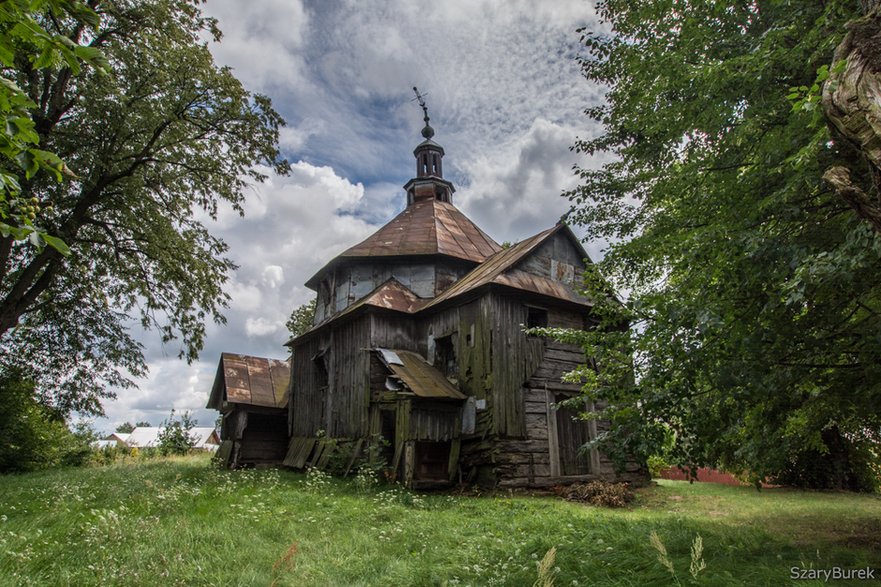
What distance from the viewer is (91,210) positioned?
43.3 feet

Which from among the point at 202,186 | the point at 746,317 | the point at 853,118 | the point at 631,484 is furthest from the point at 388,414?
the point at 853,118

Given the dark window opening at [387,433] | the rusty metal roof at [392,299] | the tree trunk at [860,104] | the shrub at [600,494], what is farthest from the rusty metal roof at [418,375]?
the tree trunk at [860,104]

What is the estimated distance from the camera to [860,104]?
282 centimetres

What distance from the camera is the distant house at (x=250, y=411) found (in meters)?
19.3

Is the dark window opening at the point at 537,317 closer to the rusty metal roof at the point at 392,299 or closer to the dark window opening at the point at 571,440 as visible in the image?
the dark window opening at the point at 571,440

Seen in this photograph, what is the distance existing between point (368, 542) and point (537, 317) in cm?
952

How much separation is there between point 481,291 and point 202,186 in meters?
8.25

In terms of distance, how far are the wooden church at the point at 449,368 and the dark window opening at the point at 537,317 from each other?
42 mm

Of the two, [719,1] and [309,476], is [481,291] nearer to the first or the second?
[309,476]

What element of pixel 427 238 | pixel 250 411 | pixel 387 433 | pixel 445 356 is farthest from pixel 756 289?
pixel 250 411

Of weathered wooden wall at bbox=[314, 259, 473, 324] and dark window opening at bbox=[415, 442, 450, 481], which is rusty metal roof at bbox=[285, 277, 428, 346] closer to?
weathered wooden wall at bbox=[314, 259, 473, 324]

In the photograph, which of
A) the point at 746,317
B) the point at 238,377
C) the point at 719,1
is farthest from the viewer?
the point at 238,377

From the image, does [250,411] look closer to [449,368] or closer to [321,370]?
[321,370]

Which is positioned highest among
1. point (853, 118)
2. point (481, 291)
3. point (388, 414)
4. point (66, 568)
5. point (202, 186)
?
point (202, 186)
